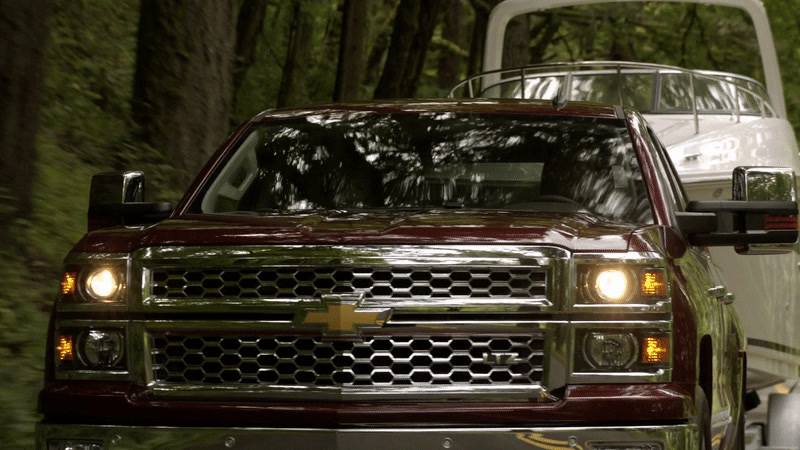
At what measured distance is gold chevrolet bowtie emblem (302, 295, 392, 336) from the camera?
5.61m

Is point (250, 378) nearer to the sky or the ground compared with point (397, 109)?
nearer to the ground

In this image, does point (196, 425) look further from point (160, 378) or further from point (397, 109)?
point (397, 109)

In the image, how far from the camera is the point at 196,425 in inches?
225

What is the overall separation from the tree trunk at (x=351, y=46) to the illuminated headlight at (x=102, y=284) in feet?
59.3

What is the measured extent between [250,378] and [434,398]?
2.09 ft

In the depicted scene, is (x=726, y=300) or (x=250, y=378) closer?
(x=250, y=378)

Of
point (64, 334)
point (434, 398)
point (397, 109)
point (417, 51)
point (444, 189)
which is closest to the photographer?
point (434, 398)

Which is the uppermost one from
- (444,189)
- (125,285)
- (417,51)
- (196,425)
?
(417,51)

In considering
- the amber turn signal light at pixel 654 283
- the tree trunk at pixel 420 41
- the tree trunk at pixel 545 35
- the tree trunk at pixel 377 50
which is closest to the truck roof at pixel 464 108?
the amber turn signal light at pixel 654 283

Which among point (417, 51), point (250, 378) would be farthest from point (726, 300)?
point (417, 51)

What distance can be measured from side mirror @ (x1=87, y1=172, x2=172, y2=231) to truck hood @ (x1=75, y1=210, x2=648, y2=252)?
45cm

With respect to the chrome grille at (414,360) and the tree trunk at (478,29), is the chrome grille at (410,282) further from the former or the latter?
the tree trunk at (478,29)

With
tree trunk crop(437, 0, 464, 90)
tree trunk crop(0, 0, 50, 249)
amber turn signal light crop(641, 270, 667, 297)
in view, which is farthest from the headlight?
tree trunk crop(437, 0, 464, 90)

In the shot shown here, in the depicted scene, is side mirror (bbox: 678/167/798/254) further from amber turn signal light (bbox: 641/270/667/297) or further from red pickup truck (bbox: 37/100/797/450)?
amber turn signal light (bbox: 641/270/667/297)
